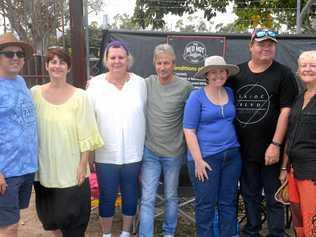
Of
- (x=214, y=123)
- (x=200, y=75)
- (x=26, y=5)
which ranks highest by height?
(x=26, y=5)

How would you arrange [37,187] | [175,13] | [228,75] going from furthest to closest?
[175,13]
[228,75]
[37,187]

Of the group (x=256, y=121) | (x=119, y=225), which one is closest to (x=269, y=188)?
(x=256, y=121)

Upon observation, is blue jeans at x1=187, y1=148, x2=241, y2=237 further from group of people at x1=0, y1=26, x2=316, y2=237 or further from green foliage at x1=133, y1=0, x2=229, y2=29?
green foliage at x1=133, y1=0, x2=229, y2=29

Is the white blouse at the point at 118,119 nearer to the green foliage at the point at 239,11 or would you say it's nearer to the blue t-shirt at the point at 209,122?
the blue t-shirt at the point at 209,122

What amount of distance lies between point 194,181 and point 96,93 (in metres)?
1.07

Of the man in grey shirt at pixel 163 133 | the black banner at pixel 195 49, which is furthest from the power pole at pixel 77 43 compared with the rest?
the man in grey shirt at pixel 163 133

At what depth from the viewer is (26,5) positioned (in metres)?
6.75

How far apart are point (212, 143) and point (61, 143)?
1174mm

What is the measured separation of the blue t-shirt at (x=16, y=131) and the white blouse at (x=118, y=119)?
24.3 inches

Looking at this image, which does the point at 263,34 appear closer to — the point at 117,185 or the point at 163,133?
the point at 163,133

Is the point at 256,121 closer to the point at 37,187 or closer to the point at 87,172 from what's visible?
the point at 87,172

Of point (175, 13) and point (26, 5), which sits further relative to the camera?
point (175, 13)

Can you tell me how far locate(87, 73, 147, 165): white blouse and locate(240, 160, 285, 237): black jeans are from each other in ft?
3.07

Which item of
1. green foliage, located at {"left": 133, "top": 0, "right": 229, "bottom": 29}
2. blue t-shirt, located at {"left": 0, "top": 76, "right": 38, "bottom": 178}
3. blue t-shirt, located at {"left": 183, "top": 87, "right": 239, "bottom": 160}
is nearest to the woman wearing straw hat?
blue t-shirt, located at {"left": 183, "top": 87, "right": 239, "bottom": 160}
